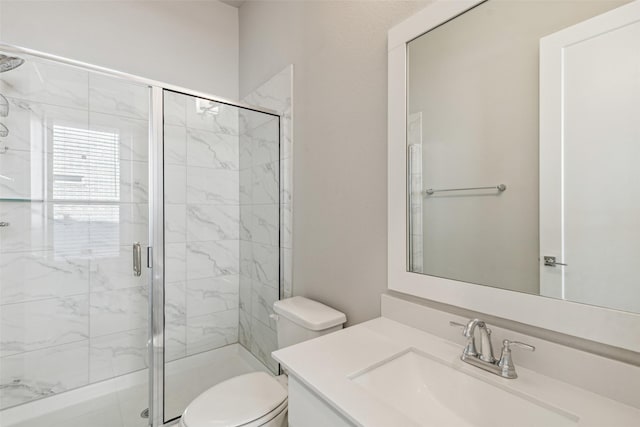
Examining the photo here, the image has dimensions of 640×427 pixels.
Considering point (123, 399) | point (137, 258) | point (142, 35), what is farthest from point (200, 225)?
point (142, 35)

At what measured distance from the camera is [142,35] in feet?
6.68

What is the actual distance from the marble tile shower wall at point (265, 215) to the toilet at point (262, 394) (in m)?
0.40

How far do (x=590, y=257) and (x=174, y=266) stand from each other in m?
1.87

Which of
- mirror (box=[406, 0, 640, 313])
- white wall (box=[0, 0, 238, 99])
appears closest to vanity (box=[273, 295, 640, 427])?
mirror (box=[406, 0, 640, 313])

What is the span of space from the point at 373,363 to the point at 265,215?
4.30 feet

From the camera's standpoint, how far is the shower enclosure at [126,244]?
1.62 metres

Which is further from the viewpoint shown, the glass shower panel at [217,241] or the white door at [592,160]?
the glass shower panel at [217,241]

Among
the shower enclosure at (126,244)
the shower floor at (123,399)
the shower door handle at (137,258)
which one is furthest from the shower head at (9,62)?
the shower floor at (123,399)

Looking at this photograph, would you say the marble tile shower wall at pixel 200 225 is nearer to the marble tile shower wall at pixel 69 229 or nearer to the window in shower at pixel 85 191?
the marble tile shower wall at pixel 69 229

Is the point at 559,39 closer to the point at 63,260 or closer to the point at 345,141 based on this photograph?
the point at 345,141

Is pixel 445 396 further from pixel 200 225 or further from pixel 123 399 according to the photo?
pixel 123 399

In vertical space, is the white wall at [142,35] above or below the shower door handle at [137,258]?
above

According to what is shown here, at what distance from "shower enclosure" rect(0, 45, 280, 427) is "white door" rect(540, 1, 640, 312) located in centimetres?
143

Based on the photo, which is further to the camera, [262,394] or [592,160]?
[262,394]
